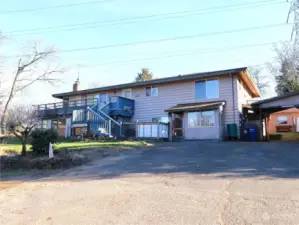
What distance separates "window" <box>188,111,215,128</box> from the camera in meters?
17.5

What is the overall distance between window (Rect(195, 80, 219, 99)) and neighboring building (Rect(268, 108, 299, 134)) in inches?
534

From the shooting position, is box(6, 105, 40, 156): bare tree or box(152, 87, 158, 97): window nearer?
box(6, 105, 40, 156): bare tree

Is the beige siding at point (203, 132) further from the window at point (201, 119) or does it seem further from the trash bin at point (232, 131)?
the trash bin at point (232, 131)

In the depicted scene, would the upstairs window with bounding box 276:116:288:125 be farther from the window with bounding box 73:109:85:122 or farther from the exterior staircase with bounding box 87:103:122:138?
the window with bounding box 73:109:85:122

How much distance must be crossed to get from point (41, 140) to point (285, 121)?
27329 millimetres

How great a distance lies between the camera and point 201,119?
58.5 feet

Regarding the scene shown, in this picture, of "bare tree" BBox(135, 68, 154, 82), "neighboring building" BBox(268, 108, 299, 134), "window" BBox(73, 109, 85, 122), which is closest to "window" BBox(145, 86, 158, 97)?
"window" BBox(73, 109, 85, 122)

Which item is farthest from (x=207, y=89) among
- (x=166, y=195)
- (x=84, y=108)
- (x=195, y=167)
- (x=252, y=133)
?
(x=166, y=195)

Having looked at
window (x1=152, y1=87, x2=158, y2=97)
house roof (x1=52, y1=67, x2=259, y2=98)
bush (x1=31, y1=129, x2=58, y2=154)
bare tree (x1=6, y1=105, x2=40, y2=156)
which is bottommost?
bush (x1=31, y1=129, x2=58, y2=154)

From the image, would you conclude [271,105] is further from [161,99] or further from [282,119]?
[282,119]

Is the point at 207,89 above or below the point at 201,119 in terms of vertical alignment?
above

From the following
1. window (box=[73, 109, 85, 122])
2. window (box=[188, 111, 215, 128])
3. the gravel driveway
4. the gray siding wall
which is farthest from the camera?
window (box=[73, 109, 85, 122])

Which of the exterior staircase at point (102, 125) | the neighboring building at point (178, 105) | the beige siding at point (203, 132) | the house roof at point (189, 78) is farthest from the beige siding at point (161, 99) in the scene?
the exterior staircase at point (102, 125)

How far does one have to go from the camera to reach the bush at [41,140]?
11500 millimetres
